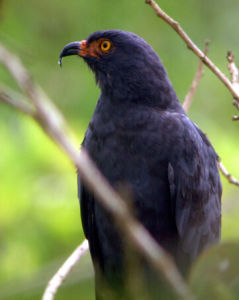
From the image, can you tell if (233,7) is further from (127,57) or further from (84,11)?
(127,57)

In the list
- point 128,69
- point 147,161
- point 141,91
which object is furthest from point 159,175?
point 128,69

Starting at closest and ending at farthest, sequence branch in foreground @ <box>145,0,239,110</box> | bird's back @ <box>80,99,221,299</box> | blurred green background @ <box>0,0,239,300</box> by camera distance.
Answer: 1. branch in foreground @ <box>145,0,239,110</box>
2. bird's back @ <box>80,99,221,299</box>
3. blurred green background @ <box>0,0,239,300</box>

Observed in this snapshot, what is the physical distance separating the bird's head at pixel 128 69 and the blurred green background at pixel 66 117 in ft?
1.85

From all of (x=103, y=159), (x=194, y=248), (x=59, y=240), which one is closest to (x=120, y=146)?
(x=103, y=159)

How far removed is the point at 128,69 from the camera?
4.41 meters

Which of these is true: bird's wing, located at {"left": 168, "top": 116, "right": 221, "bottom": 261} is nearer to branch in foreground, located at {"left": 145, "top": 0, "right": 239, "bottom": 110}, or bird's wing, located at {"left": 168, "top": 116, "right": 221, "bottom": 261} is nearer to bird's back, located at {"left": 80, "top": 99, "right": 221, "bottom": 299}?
bird's back, located at {"left": 80, "top": 99, "right": 221, "bottom": 299}

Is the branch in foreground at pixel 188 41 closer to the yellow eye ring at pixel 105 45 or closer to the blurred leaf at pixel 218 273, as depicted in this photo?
the yellow eye ring at pixel 105 45

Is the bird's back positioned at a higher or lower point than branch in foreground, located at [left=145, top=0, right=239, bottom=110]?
lower

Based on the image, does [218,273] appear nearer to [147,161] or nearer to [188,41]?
[188,41]

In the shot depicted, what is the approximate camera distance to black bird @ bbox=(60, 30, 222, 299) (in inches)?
163

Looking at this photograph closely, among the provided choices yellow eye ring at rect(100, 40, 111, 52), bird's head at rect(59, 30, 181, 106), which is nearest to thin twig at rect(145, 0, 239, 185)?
bird's head at rect(59, 30, 181, 106)

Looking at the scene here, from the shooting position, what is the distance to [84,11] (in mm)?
8469

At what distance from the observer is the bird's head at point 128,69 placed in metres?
4.36

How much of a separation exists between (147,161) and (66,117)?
273 centimetres
